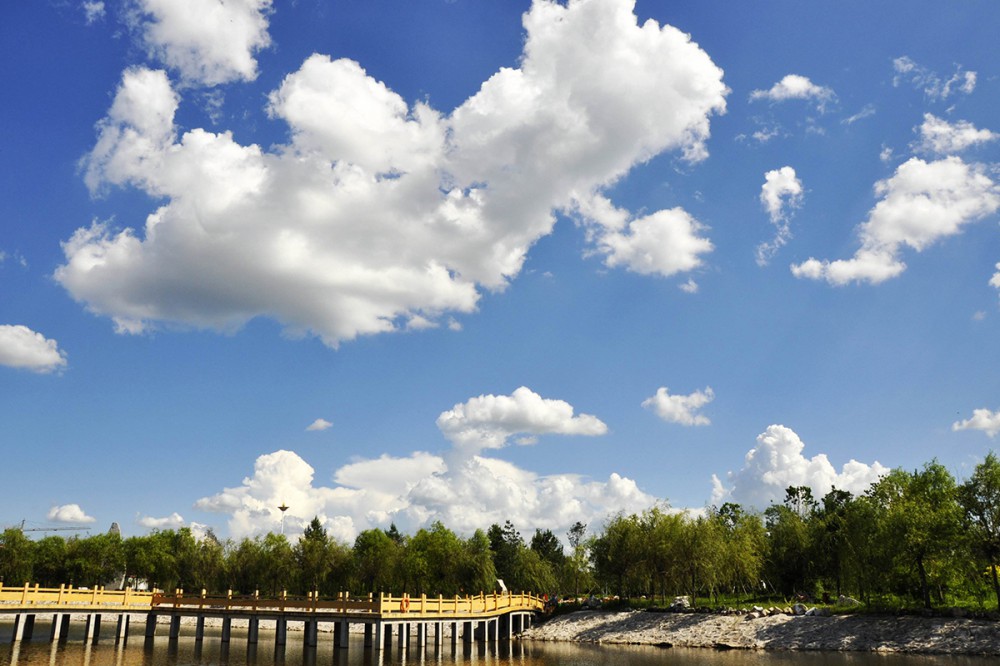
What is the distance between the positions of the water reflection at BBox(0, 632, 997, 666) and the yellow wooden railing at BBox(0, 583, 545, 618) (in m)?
2.94

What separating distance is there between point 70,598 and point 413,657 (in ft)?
90.6

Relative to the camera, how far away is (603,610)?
75312 mm

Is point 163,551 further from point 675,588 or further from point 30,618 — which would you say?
point 675,588

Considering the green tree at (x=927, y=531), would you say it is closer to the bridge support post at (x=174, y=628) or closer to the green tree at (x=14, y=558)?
the bridge support post at (x=174, y=628)

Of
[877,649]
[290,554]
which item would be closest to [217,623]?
[290,554]

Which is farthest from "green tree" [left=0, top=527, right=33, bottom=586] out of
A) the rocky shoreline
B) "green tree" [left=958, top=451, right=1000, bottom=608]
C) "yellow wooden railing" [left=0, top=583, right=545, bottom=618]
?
"green tree" [left=958, top=451, right=1000, bottom=608]

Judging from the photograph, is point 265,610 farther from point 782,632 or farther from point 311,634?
point 782,632

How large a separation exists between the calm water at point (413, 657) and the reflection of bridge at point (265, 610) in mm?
1419

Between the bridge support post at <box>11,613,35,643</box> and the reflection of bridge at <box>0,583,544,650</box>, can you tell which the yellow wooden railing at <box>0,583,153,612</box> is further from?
the bridge support post at <box>11,613,35,643</box>

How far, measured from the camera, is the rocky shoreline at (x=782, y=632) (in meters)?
51.1

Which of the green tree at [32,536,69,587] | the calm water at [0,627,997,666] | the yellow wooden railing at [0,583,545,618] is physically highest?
the green tree at [32,536,69,587]

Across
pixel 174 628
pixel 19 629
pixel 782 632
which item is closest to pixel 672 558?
pixel 782 632

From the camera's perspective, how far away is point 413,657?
52.4m

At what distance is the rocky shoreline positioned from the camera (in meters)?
51.1
